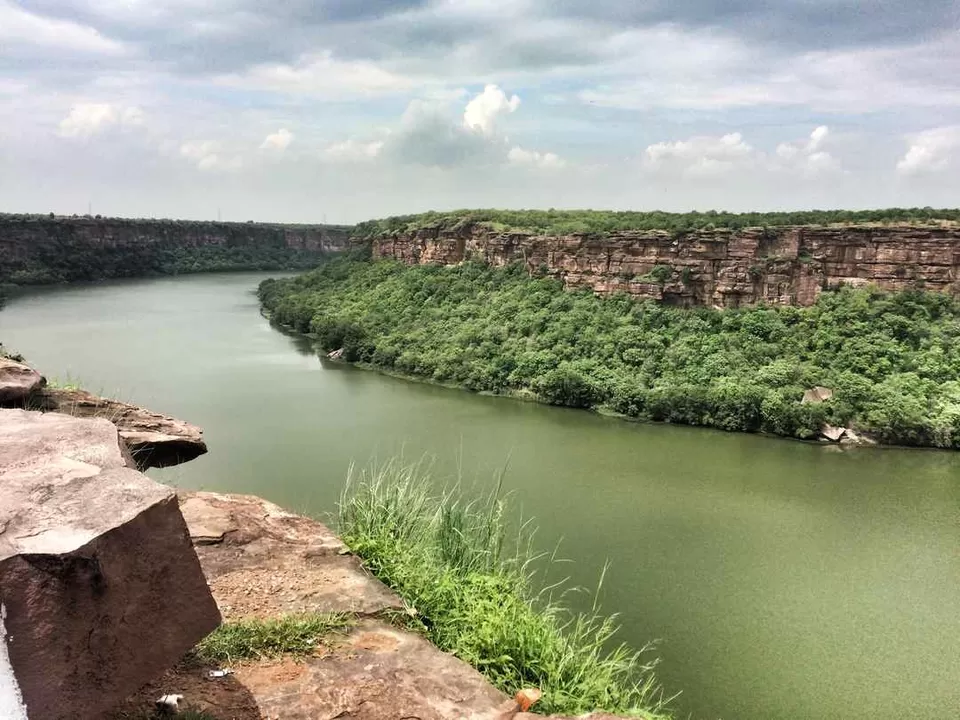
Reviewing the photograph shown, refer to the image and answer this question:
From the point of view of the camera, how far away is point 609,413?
66.5 feet

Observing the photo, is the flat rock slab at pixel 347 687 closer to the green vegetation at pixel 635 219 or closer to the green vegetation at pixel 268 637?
the green vegetation at pixel 268 637

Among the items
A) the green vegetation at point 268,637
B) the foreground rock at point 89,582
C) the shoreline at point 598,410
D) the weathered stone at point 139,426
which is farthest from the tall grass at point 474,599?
the shoreline at point 598,410

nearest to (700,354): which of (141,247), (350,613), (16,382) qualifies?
(350,613)

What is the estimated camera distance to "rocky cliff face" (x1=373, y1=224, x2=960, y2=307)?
66.8 ft

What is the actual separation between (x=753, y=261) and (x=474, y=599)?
20.7 m

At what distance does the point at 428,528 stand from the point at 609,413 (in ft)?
50.7

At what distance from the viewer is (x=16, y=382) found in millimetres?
4762

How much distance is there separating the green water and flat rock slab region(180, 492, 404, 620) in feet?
8.43

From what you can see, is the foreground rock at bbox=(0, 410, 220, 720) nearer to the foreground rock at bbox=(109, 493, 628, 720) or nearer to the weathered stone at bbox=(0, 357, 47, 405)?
the foreground rock at bbox=(109, 493, 628, 720)

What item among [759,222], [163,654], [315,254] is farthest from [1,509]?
[315,254]

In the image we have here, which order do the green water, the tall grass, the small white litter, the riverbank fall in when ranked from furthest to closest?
the green water → the tall grass → the riverbank → the small white litter

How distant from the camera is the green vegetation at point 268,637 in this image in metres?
3.26

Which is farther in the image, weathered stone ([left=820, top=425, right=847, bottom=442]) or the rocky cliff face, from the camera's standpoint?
the rocky cliff face

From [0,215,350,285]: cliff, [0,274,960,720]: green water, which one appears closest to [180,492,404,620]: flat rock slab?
[0,274,960,720]: green water
